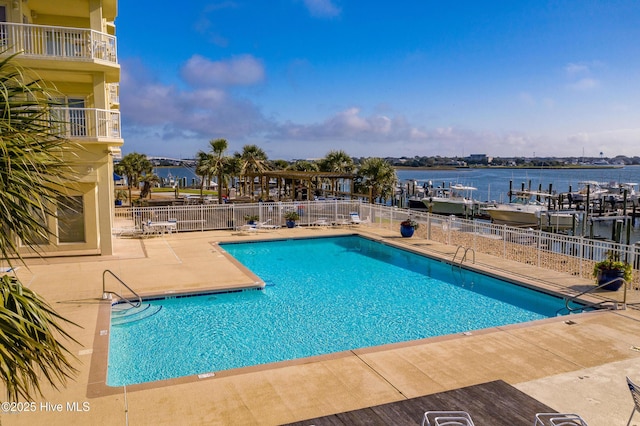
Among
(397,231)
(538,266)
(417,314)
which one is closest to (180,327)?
(417,314)

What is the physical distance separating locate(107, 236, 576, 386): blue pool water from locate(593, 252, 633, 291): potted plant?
1350 millimetres

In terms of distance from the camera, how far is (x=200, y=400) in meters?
6.62

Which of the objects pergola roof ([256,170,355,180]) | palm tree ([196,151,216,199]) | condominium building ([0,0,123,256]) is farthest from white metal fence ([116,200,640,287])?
palm tree ([196,151,216,199])

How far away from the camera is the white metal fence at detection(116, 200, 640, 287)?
52.1 feet

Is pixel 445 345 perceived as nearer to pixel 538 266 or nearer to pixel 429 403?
pixel 429 403

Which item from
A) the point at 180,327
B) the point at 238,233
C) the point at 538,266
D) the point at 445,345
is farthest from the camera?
the point at 238,233

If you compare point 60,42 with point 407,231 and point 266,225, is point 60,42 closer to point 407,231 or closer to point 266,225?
point 266,225

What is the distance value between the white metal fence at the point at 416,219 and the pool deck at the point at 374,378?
14.1 feet

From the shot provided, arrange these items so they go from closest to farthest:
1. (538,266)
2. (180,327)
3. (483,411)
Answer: (483,411)
(180,327)
(538,266)

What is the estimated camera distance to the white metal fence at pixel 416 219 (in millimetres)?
15883

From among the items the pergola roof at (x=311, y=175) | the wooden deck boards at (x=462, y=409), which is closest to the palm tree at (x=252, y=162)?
the pergola roof at (x=311, y=175)

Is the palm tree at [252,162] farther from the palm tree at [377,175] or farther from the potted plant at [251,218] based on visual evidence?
the potted plant at [251,218]

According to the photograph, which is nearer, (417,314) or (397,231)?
(417,314)

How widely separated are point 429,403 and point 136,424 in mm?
3648
